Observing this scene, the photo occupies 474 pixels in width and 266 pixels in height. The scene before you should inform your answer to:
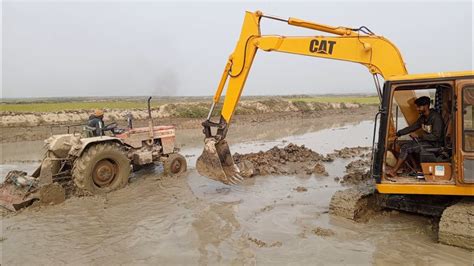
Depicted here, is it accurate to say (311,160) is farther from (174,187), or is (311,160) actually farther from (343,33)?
(343,33)

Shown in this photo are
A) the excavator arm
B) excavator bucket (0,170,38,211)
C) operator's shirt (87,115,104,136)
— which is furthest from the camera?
operator's shirt (87,115,104,136)

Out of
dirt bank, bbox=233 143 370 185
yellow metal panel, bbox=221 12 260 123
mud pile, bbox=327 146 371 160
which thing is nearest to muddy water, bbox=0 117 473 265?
dirt bank, bbox=233 143 370 185

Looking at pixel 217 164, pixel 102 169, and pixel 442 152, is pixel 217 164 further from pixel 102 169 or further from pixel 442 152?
pixel 442 152

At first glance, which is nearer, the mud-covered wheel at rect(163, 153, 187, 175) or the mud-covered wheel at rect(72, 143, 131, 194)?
the mud-covered wheel at rect(72, 143, 131, 194)

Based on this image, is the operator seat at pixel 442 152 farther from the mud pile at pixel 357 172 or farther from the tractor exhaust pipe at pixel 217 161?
the tractor exhaust pipe at pixel 217 161

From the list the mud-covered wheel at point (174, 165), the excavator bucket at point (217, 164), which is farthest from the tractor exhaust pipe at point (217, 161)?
the mud-covered wheel at point (174, 165)

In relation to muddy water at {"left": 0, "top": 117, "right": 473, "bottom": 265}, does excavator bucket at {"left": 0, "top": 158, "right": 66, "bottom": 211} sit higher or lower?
higher

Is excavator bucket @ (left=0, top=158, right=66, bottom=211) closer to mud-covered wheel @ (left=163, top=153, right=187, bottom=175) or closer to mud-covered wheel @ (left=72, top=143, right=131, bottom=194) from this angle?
mud-covered wheel @ (left=72, top=143, right=131, bottom=194)

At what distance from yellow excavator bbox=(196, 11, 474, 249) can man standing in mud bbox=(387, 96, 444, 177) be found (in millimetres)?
132

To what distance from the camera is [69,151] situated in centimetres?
900


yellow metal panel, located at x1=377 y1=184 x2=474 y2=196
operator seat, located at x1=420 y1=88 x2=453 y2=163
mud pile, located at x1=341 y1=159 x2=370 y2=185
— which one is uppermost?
operator seat, located at x1=420 y1=88 x2=453 y2=163

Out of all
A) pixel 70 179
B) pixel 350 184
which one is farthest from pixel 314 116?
pixel 70 179

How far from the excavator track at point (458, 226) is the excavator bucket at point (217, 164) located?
13.6 ft

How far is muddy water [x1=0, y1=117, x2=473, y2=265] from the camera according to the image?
5.39 meters
